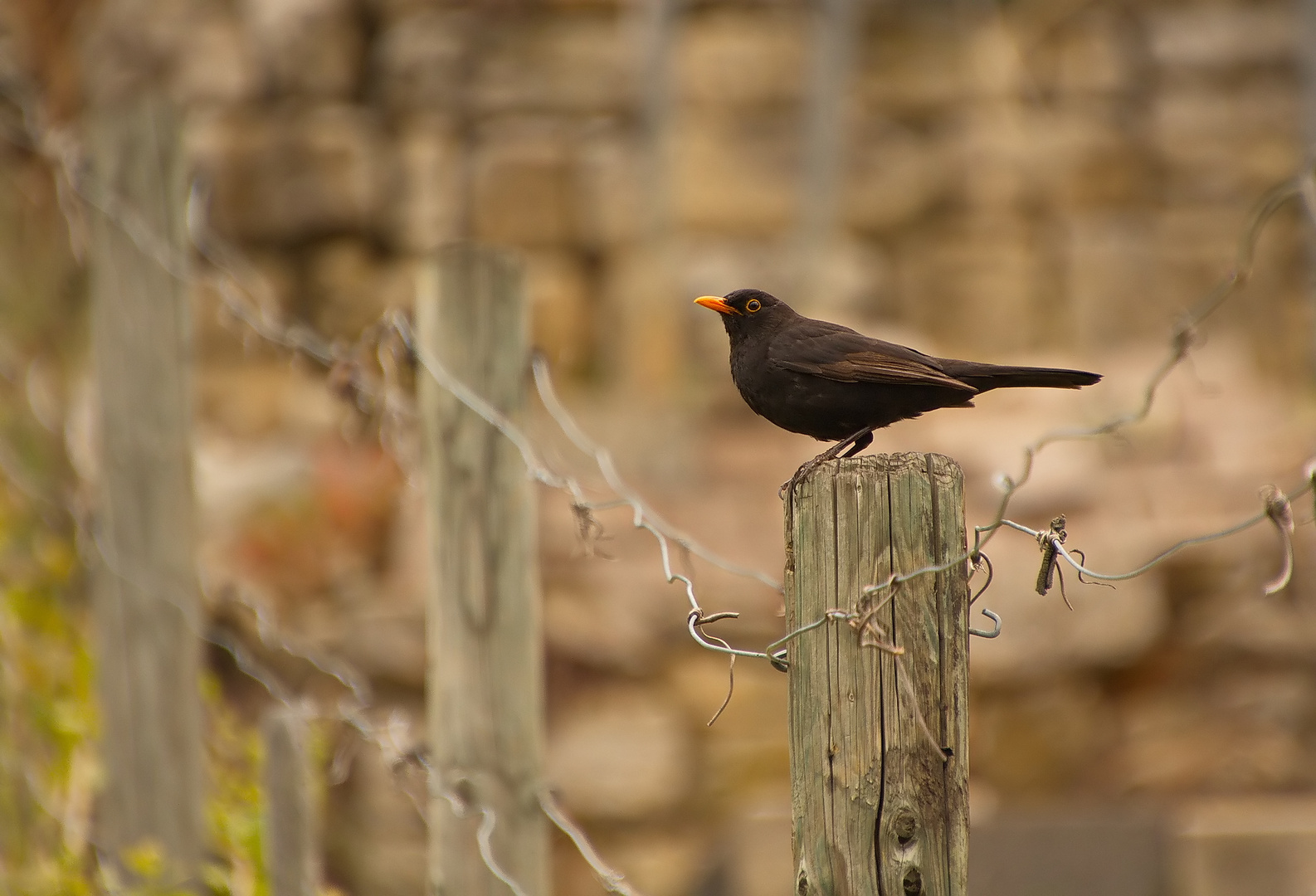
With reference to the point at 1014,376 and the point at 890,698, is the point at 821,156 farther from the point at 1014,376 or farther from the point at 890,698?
the point at 890,698

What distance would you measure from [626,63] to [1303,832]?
30.7 ft

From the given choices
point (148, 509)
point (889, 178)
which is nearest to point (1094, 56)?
point (889, 178)

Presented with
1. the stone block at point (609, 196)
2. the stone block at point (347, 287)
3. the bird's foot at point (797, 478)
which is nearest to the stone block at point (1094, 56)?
the stone block at point (609, 196)

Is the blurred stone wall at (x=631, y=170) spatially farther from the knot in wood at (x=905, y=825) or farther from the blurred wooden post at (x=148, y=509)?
the knot in wood at (x=905, y=825)

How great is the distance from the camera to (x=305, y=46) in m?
12.8

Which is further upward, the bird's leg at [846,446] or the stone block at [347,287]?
the stone block at [347,287]

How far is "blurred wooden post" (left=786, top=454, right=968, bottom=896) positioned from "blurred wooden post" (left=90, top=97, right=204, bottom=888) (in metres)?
2.19

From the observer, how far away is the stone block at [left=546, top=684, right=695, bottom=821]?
24.2 ft

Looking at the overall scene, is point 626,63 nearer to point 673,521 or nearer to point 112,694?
point 673,521

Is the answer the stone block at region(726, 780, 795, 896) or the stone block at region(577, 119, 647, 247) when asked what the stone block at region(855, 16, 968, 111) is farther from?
the stone block at region(726, 780, 795, 896)

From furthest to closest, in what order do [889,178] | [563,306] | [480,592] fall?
[889,178] < [563,306] < [480,592]

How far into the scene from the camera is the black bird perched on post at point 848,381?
2432 mm

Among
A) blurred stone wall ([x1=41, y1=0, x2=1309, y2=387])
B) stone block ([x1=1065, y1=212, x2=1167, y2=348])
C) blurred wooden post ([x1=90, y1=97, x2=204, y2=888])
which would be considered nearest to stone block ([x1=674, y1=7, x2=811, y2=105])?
blurred stone wall ([x1=41, y1=0, x2=1309, y2=387])

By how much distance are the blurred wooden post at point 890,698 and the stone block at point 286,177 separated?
11.7m
